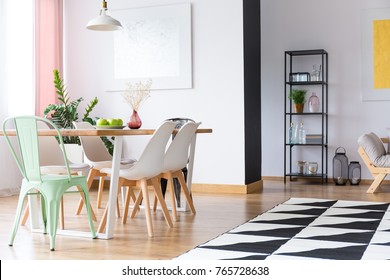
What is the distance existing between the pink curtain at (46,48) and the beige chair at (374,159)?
149 inches

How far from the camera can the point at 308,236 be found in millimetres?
4074

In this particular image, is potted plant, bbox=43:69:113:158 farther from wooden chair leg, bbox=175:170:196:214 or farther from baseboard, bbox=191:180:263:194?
wooden chair leg, bbox=175:170:196:214

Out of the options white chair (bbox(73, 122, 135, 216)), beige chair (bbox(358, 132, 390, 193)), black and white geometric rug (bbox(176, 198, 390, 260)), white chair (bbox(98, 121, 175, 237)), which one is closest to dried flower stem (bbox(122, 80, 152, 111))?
white chair (bbox(73, 122, 135, 216))

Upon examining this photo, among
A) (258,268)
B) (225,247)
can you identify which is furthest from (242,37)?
(258,268)

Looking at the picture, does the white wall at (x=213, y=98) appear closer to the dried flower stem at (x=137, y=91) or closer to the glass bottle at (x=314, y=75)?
the dried flower stem at (x=137, y=91)

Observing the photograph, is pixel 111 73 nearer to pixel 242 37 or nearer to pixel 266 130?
pixel 242 37

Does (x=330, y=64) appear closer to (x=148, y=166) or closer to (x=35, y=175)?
(x=148, y=166)

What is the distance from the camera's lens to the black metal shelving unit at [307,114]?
7.71 meters

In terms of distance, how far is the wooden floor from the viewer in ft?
12.1

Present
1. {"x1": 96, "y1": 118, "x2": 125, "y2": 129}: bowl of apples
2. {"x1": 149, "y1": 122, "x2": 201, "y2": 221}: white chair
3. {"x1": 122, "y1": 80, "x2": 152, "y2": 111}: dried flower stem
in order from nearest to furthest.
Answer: {"x1": 96, "y1": 118, "x2": 125, "y2": 129}: bowl of apples, {"x1": 149, "y1": 122, "x2": 201, "y2": 221}: white chair, {"x1": 122, "y1": 80, "x2": 152, "y2": 111}: dried flower stem

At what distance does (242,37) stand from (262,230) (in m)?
2.96

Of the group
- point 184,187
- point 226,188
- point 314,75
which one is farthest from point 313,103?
point 184,187

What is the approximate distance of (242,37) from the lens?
663 centimetres

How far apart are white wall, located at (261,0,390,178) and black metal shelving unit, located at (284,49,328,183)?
83 millimetres
